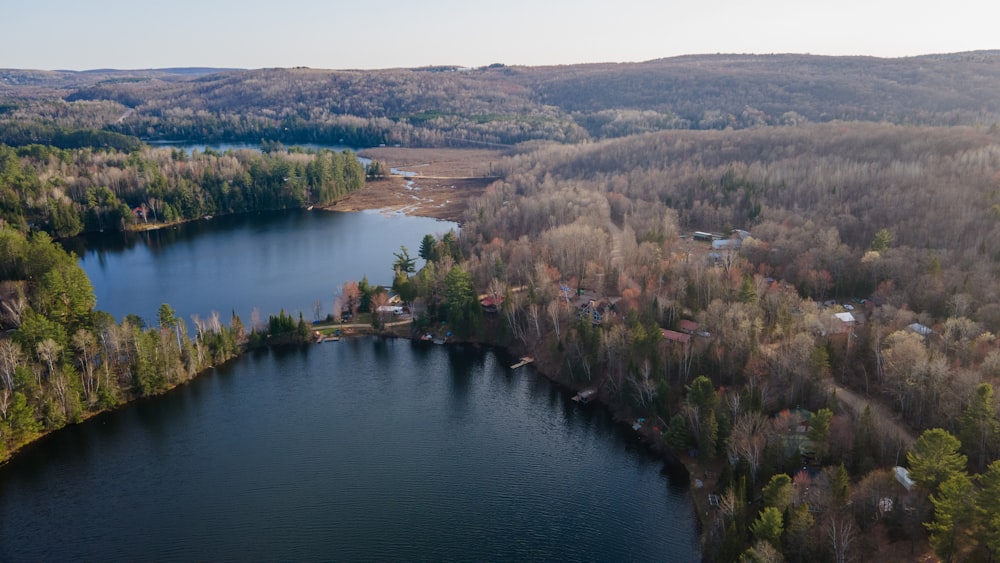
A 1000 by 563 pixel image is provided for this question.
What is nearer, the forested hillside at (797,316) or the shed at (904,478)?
the shed at (904,478)

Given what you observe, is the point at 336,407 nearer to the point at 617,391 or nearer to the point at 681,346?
the point at 617,391

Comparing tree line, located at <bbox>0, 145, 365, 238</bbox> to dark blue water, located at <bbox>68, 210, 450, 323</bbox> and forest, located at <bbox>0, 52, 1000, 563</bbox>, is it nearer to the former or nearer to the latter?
forest, located at <bbox>0, 52, 1000, 563</bbox>

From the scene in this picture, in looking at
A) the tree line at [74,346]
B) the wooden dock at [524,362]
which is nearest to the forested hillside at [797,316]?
the wooden dock at [524,362]

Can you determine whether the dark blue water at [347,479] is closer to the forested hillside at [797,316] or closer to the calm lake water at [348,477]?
→ the calm lake water at [348,477]

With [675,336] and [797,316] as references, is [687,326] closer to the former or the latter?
[675,336]

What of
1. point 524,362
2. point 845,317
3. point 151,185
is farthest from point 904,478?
point 151,185
